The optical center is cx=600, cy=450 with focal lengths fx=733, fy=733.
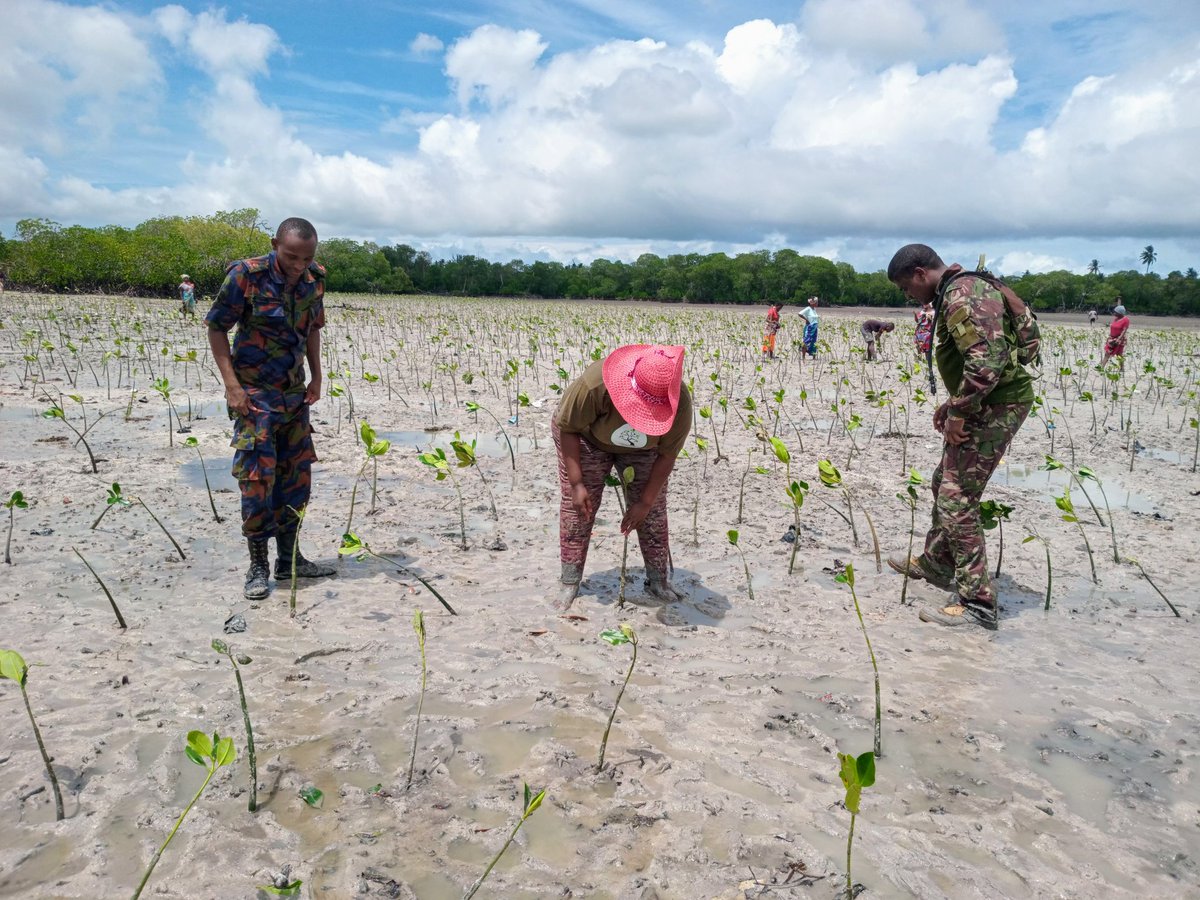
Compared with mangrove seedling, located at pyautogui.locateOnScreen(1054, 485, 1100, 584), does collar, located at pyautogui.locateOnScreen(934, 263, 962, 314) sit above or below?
above

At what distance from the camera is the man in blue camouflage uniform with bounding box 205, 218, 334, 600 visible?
142 inches

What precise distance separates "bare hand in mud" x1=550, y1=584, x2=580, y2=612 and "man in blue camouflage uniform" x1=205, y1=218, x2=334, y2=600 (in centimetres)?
138

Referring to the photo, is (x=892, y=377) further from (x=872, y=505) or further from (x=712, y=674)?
(x=712, y=674)

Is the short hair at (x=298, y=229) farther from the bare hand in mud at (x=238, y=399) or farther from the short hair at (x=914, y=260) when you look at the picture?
the short hair at (x=914, y=260)

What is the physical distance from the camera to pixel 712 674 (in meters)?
3.26

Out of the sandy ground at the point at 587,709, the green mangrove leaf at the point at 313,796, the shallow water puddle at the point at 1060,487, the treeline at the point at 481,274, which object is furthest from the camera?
the treeline at the point at 481,274

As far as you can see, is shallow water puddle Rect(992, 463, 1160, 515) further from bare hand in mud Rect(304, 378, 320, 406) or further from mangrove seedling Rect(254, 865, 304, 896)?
mangrove seedling Rect(254, 865, 304, 896)

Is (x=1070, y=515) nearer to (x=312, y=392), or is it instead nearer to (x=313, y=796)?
(x=313, y=796)

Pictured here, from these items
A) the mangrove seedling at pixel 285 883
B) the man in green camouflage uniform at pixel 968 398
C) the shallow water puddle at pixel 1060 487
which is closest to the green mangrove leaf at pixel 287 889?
the mangrove seedling at pixel 285 883

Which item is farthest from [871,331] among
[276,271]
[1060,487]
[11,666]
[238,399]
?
[11,666]

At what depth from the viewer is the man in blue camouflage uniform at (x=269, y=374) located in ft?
11.8

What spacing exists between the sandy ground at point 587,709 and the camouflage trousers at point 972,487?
0.92ft

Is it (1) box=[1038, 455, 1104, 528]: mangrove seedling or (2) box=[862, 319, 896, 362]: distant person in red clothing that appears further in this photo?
(2) box=[862, 319, 896, 362]: distant person in red clothing

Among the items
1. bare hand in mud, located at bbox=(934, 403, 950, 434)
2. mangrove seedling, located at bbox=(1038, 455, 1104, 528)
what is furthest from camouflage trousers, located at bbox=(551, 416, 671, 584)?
mangrove seedling, located at bbox=(1038, 455, 1104, 528)
